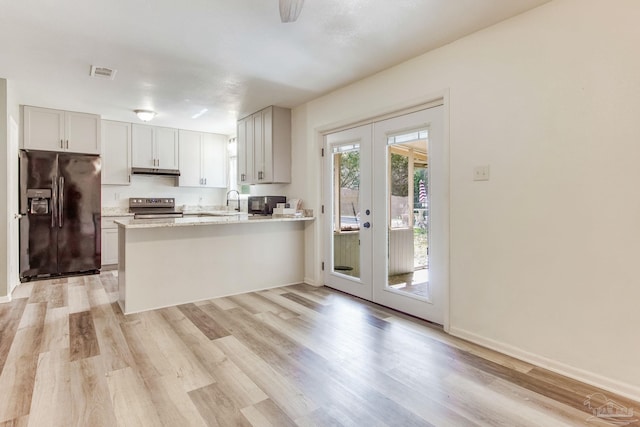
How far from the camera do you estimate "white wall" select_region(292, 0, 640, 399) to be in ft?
6.53

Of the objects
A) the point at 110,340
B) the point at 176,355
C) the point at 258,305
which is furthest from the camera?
the point at 258,305

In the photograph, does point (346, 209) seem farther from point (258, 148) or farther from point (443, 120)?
point (258, 148)

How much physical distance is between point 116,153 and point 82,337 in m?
3.89

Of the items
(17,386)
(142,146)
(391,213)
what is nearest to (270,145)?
(391,213)

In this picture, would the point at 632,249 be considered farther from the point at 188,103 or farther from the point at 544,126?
the point at 188,103

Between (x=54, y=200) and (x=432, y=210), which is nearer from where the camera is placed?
(x=432, y=210)

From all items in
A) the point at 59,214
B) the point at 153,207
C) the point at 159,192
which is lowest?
the point at 59,214

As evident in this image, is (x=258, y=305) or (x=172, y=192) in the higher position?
(x=172, y=192)

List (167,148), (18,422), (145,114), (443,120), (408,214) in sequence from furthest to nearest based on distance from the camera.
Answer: (167,148), (145,114), (408,214), (443,120), (18,422)

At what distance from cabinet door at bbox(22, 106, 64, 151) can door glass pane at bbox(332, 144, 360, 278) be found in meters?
4.07

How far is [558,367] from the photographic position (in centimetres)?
225

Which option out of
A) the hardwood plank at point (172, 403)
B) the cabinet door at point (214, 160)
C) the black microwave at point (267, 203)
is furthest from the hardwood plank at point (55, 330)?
the cabinet door at point (214, 160)

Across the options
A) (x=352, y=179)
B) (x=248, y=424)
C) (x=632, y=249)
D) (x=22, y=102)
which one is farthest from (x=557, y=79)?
(x=22, y=102)

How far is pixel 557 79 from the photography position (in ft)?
7.31
